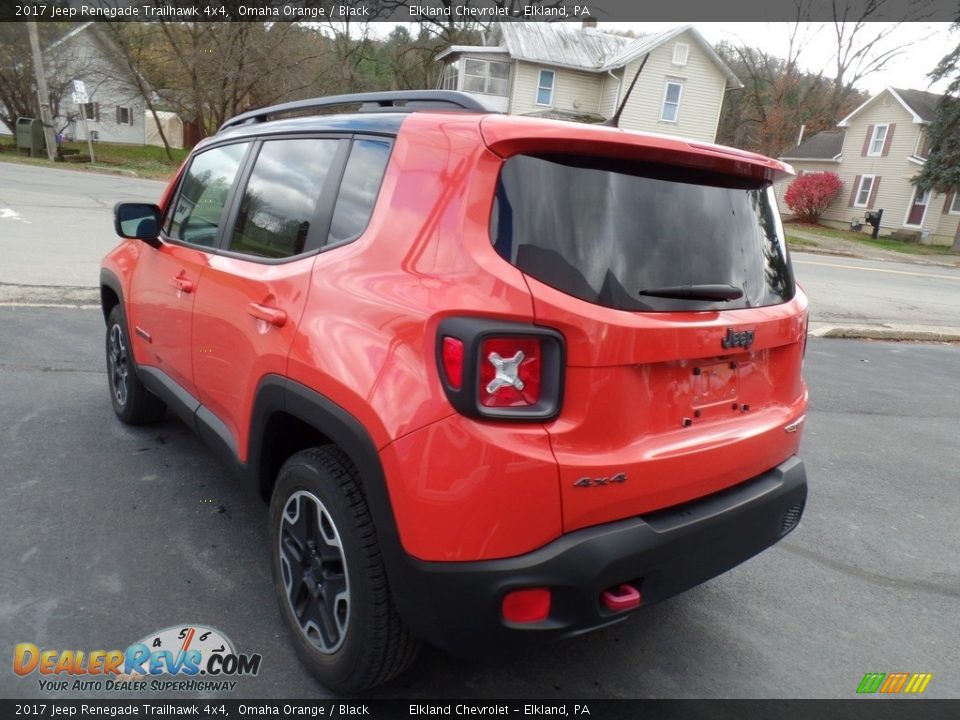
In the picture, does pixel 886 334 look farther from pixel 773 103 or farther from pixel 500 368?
pixel 773 103

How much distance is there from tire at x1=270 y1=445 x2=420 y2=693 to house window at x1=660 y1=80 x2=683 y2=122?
33.5 metres

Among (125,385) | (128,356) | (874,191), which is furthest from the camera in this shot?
(874,191)

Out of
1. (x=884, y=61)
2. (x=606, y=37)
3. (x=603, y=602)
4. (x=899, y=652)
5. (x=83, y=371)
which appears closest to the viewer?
(x=603, y=602)

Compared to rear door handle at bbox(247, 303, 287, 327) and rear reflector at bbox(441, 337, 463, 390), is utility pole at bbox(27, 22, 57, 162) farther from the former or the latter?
rear reflector at bbox(441, 337, 463, 390)

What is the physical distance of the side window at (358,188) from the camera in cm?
218

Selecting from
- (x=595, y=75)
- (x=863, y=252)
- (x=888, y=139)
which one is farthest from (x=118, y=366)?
(x=888, y=139)

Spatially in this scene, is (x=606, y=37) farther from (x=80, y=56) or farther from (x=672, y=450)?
(x=672, y=450)

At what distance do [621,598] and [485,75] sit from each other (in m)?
33.4

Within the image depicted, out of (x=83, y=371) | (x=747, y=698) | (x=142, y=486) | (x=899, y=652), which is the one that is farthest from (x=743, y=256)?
(x=83, y=371)

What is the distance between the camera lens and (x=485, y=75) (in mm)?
32219

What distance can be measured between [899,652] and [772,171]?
76.5 inches

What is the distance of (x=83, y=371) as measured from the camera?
5105 mm

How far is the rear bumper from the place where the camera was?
180cm

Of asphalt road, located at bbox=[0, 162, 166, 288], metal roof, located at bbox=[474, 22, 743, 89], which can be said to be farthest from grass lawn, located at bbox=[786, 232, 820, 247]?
asphalt road, located at bbox=[0, 162, 166, 288]
